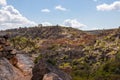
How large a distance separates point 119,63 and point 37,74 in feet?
445

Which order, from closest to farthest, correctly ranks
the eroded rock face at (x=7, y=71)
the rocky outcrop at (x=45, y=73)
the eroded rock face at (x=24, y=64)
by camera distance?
1. the eroded rock face at (x=7, y=71)
2. the rocky outcrop at (x=45, y=73)
3. the eroded rock face at (x=24, y=64)

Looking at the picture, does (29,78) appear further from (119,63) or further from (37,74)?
(119,63)

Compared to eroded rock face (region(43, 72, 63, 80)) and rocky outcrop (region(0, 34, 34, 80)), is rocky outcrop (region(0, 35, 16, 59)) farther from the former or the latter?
eroded rock face (region(43, 72, 63, 80))

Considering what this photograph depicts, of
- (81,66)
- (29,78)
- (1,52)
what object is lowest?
(81,66)

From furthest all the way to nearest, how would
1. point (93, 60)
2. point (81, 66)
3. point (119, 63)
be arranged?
point (93, 60)
point (81, 66)
point (119, 63)

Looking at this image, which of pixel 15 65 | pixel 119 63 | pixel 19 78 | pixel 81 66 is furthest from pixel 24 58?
pixel 81 66

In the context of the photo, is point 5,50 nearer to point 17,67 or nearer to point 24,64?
point 17,67

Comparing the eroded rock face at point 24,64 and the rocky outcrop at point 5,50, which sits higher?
the rocky outcrop at point 5,50

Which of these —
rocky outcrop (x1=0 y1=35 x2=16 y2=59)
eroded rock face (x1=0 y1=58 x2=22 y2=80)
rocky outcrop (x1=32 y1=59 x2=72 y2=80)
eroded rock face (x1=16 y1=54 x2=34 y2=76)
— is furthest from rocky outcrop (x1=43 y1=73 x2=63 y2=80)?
rocky outcrop (x1=0 y1=35 x2=16 y2=59)

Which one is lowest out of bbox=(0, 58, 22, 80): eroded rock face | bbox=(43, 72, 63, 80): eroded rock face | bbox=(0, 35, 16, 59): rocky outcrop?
bbox=(43, 72, 63, 80): eroded rock face

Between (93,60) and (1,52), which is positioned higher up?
(1,52)

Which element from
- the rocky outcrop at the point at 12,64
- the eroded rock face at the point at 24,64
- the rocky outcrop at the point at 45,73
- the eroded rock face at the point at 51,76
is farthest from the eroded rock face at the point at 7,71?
the rocky outcrop at the point at 45,73

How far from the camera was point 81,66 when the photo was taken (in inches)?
6806

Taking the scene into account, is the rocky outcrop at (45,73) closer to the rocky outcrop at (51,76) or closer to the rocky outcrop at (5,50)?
the rocky outcrop at (51,76)
